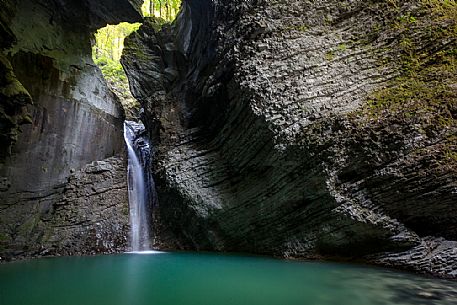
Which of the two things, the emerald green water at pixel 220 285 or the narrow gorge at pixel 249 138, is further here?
the narrow gorge at pixel 249 138

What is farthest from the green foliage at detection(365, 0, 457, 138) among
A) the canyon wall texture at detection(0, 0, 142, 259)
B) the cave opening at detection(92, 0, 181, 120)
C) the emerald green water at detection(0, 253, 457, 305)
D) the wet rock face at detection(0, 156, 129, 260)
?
the cave opening at detection(92, 0, 181, 120)

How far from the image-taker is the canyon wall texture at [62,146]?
11.1 m

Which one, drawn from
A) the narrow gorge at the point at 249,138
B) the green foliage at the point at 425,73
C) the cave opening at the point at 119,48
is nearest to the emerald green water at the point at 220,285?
the narrow gorge at the point at 249,138

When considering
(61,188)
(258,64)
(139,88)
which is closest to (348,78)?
(258,64)

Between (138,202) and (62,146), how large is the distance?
3.72 metres

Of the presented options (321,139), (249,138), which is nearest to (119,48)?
(249,138)

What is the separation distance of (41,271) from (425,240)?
8.95 meters

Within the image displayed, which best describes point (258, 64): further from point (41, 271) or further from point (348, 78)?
point (41, 271)

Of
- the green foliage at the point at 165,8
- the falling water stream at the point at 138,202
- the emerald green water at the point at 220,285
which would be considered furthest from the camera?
the green foliage at the point at 165,8

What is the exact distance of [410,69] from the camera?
854 cm

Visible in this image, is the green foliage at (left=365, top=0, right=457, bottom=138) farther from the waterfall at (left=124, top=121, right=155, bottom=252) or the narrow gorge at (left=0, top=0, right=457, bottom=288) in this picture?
the waterfall at (left=124, top=121, right=155, bottom=252)

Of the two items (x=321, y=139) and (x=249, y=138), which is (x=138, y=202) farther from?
(x=321, y=139)

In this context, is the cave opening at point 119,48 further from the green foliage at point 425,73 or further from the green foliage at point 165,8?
the green foliage at point 425,73

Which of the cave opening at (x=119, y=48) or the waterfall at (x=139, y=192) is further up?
the cave opening at (x=119, y=48)
